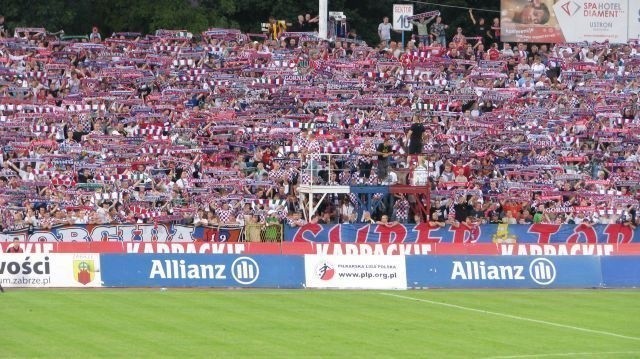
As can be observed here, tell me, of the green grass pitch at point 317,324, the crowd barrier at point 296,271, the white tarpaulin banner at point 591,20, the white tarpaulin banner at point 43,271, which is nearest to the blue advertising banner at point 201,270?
the crowd barrier at point 296,271

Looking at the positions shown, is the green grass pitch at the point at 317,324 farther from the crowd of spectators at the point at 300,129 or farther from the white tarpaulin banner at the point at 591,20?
the white tarpaulin banner at the point at 591,20

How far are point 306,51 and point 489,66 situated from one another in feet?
23.7

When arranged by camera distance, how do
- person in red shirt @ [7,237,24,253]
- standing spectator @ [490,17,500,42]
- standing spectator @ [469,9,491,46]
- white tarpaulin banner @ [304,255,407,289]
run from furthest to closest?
standing spectator @ [469,9,491,46] → standing spectator @ [490,17,500,42] → white tarpaulin banner @ [304,255,407,289] → person in red shirt @ [7,237,24,253]

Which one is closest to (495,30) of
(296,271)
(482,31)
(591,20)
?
(482,31)

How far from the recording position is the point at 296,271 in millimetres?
39281

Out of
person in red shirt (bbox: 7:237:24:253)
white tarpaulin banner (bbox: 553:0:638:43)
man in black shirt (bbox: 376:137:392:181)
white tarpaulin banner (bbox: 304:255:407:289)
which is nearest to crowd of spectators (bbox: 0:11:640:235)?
man in black shirt (bbox: 376:137:392:181)

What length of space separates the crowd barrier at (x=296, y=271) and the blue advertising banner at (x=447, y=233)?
5.38 meters

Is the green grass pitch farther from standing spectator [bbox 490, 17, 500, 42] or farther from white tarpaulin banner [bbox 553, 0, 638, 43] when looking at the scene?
standing spectator [bbox 490, 17, 500, 42]

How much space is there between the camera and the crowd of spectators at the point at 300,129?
47.3 m

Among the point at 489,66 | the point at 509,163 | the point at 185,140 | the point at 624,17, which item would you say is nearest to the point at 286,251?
the point at 185,140

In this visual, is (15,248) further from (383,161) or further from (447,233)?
(447,233)

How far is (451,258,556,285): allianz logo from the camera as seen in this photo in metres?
40.1

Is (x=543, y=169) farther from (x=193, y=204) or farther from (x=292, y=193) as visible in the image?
(x=193, y=204)

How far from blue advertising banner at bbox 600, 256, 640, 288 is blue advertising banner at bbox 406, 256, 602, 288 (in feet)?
1.15
